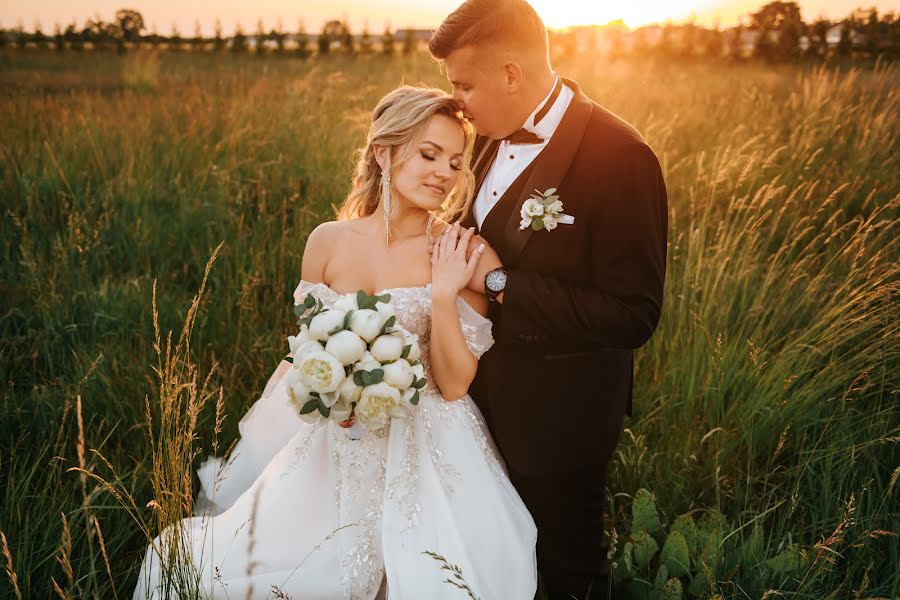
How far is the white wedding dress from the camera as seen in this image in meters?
2.31

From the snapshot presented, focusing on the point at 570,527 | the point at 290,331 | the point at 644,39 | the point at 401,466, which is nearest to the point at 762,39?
the point at 644,39

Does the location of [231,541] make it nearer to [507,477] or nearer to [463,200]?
[507,477]

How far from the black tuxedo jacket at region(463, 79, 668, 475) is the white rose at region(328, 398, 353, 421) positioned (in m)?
0.70

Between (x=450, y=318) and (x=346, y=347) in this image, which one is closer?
(x=346, y=347)

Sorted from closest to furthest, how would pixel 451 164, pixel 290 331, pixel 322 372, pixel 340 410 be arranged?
pixel 322 372
pixel 340 410
pixel 451 164
pixel 290 331

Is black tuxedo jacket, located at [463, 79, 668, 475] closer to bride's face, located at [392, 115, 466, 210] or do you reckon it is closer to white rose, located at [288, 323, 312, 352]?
bride's face, located at [392, 115, 466, 210]

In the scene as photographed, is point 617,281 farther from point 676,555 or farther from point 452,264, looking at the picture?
point 676,555

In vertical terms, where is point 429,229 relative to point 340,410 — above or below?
above

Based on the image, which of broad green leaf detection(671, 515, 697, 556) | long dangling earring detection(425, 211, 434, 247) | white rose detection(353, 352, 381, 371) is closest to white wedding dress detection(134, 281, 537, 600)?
long dangling earring detection(425, 211, 434, 247)

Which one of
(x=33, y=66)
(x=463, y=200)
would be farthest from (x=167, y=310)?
(x=33, y=66)

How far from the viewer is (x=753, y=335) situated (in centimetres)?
374

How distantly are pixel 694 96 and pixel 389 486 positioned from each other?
8448 millimetres

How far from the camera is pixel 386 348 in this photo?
2.08 metres

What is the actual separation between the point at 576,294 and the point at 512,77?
0.94m
